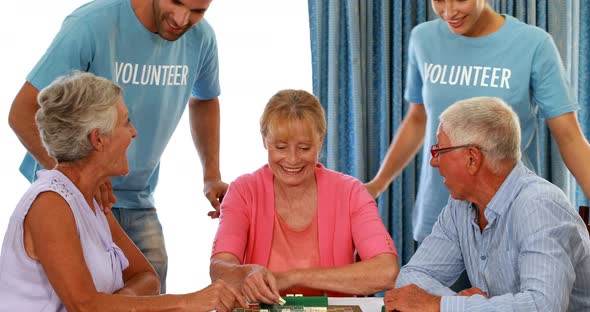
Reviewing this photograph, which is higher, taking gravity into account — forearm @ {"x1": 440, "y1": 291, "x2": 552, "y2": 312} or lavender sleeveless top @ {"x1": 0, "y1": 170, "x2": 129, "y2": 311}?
lavender sleeveless top @ {"x1": 0, "y1": 170, "x2": 129, "y2": 311}

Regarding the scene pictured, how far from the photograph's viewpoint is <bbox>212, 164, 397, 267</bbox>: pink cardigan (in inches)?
108

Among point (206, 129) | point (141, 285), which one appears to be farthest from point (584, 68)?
point (141, 285)

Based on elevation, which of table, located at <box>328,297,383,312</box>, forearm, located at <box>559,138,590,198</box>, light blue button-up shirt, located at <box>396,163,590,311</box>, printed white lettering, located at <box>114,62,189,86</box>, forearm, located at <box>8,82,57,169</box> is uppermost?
printed white lettering, located at <box>114,62,189,86</box>

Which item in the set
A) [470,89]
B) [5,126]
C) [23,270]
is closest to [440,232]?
[470,89]

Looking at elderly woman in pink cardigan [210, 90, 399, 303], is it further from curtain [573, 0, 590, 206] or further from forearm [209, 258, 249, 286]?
curtain [573, 0, 590, 206]

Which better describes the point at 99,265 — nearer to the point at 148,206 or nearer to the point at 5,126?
the point at 148,206

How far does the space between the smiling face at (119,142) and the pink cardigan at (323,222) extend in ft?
1.78

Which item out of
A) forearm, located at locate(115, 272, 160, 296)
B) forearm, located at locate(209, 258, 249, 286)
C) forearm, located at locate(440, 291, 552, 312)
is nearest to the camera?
forearm, located at locate(440, 291, 552, 312)

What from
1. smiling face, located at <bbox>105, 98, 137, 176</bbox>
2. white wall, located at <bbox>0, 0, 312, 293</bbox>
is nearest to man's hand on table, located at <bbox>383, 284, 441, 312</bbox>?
smiling face, located at <bbox>105, 98, 137, 176</bbox>

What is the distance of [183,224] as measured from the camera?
169 inches

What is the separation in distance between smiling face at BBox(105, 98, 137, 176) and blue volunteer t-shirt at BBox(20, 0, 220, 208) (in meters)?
0.50

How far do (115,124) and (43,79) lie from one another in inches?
21.4

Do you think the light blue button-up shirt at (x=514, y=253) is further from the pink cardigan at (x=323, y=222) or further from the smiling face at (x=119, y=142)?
the smiling face at (x=119, y=142)

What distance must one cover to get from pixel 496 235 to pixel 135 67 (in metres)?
1.42
